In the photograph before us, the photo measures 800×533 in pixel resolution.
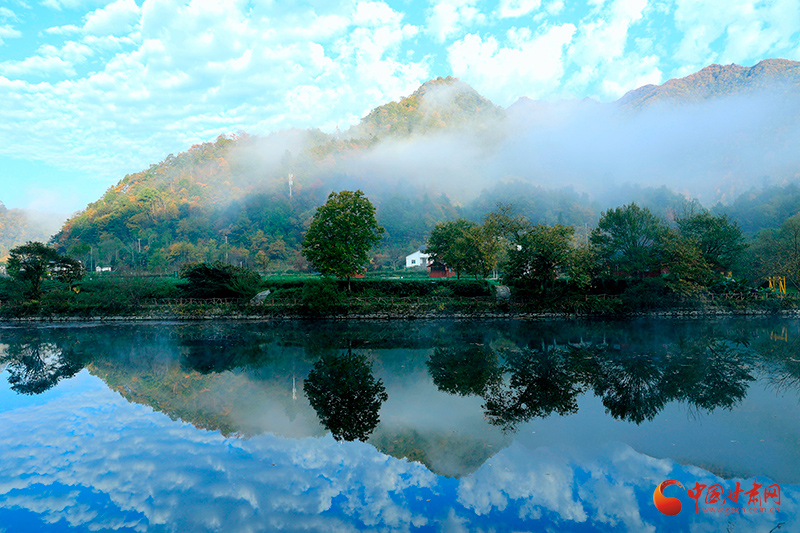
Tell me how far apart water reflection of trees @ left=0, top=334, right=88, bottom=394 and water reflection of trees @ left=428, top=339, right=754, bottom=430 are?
1494 cm

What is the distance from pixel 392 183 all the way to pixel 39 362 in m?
128

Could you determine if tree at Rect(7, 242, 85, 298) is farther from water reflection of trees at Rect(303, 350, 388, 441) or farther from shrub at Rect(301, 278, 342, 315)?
water reflection of trees at Rect(303, 350, 388, 441)

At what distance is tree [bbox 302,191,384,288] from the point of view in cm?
3519

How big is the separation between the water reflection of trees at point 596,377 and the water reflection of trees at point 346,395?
260 centimetres

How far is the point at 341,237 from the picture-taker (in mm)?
36125

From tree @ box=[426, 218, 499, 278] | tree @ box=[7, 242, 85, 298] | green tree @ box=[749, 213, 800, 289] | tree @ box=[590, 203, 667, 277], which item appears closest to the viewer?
green tree @ box=[749, 213, 800, 289]

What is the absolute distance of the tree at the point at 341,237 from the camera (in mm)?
35188

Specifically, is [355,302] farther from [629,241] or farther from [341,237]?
[629,241]

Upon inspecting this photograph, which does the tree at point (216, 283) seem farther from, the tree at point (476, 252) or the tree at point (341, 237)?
the tree at point (476, 252)

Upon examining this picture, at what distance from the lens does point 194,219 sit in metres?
109

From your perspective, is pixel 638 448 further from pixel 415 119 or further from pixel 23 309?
pixel 415 119

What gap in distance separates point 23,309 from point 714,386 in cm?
4444

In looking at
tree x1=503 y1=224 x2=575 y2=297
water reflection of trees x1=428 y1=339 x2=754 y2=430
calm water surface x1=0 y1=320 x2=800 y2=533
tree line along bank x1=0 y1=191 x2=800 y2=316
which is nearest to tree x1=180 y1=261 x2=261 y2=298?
tree line along bank x1=0 y1=191 x2=800 y2=316

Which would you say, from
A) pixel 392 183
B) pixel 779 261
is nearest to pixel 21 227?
pixel 392 183
